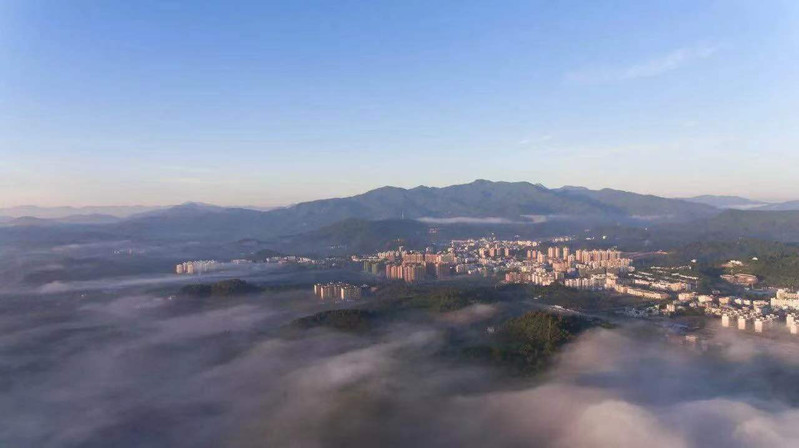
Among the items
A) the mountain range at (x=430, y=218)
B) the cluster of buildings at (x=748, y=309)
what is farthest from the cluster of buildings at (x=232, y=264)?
the cluster of buildings at (x=748, y=309)

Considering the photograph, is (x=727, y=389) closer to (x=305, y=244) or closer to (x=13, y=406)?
(x=13, y=406)

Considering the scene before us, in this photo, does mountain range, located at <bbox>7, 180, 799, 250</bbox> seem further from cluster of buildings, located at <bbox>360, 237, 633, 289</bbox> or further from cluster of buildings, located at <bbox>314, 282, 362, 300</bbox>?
cluster of buildings, located at <bbox>314, 282, 362, 300</bbox>

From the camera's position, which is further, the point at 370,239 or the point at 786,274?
the point at 370,239

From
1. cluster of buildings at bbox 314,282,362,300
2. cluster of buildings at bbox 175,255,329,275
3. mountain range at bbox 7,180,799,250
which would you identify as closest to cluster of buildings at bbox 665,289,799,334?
cluster of buildings at bbox 314,282,362,300

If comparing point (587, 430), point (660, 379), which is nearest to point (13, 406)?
point (587, 430)

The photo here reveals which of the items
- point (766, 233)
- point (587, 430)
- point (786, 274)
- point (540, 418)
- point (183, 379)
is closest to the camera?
Answer: point (587, 430)

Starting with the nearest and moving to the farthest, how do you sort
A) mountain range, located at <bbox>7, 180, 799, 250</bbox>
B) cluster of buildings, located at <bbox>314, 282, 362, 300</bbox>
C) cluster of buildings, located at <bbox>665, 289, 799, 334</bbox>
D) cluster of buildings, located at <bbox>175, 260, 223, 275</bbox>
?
cluster of buildings, located at <bbox>665, 289, 799, 334</bbox> → cluster of buildings, located at <bbox>314, 282, 362, 300</bbox> → cluster of buildings, located at <bbox>175, 260, 223, 275</bbox> → mountain range, located at <bbox>7, 180, 799, 250</bbox>

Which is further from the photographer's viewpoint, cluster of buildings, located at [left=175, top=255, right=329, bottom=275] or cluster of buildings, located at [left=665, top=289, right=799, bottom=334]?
cluster of buildings, located at [left=175, top=255, right=329, bottom=275]

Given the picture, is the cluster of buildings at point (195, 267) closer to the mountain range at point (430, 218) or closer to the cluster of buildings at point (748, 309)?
the mountain range at point (430, 218)
